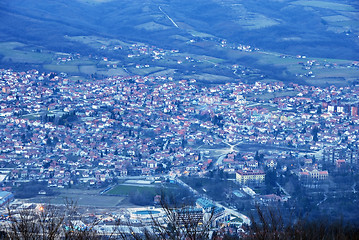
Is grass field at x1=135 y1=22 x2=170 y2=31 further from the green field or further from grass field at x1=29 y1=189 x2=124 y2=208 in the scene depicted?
grass field at x1=29 y1=189 x2=124 y2=208

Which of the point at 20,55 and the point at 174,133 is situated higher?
the point at 20,55

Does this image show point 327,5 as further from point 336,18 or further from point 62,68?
point 62,68

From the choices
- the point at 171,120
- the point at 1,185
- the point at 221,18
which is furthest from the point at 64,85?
the point at 221,18

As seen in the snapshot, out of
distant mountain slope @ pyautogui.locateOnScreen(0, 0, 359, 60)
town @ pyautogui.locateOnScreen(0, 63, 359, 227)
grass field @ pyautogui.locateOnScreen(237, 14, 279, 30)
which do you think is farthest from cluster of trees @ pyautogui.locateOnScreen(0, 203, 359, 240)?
grass field @ pyautogui.locateOnScreen(237, 14, 279, 30)

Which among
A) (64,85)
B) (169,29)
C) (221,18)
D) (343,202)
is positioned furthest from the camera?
(221,18)

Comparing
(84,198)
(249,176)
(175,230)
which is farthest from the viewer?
(249,176)

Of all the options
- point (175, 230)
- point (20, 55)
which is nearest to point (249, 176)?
point (175, 230)

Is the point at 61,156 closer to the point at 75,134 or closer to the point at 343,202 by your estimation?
the point at 75,134
